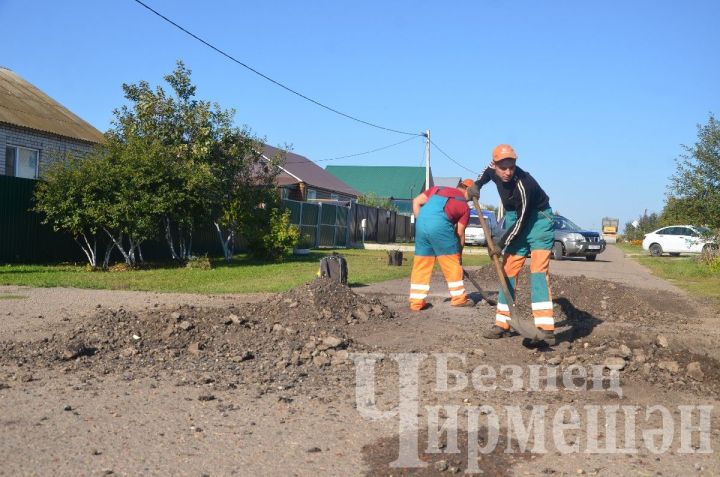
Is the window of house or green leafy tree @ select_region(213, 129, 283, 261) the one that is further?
the window of house

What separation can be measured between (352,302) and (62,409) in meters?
4.31

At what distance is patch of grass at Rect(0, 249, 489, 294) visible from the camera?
13023 mm

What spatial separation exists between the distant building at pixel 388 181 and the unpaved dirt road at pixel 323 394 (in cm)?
5903

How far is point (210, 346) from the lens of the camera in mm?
6949

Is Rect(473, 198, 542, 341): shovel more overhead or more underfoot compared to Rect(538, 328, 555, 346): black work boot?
more overhead

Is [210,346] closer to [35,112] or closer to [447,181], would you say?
[35,112]

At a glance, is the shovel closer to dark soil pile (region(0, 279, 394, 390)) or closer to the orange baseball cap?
the orange baseball cap

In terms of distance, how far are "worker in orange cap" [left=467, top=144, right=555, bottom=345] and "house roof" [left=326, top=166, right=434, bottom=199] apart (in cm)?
5978

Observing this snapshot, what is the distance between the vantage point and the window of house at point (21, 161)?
875 inches

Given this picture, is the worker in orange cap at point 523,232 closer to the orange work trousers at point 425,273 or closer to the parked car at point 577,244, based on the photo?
the orange work trousers at point 425,273

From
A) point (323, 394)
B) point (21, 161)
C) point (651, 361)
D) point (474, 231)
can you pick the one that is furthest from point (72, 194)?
point (474, 231)

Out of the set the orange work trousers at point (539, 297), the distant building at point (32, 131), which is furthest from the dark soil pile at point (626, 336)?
the distant building at point (32, 131)

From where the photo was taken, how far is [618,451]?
444 centimetres

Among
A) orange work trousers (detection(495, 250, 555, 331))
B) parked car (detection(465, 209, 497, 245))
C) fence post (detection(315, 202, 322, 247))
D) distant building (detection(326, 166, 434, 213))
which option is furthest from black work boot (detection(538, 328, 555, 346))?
distant building (detection(326, 166, 434, 213))
